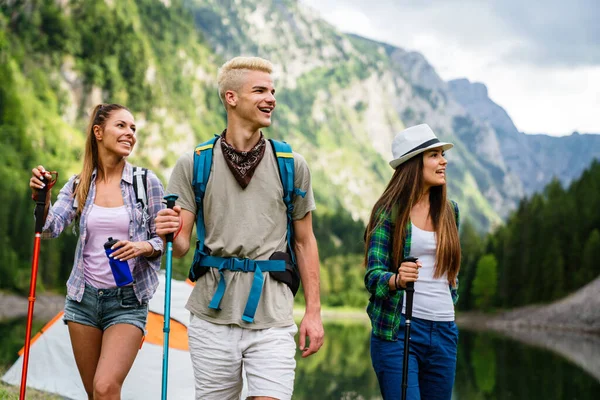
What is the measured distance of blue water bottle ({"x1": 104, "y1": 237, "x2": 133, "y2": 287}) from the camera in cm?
562

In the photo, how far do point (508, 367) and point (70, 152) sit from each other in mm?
105027

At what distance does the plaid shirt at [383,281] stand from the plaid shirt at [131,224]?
5.03 ft

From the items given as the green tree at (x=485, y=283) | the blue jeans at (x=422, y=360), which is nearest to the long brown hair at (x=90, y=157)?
the blue jeans at (x=422, y=360)

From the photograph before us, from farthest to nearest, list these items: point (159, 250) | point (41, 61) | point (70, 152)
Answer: point (41, 61)
point (70, 152)
point (159, 250)

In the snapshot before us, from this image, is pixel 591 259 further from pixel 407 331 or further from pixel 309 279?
→ pixel 309 279

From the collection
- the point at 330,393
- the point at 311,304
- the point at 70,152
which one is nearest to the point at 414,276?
the point at 311,304

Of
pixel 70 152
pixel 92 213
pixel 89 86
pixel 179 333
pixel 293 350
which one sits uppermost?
pixel 89 86

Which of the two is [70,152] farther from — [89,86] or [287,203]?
[287,203]

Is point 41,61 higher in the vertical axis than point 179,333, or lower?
higher

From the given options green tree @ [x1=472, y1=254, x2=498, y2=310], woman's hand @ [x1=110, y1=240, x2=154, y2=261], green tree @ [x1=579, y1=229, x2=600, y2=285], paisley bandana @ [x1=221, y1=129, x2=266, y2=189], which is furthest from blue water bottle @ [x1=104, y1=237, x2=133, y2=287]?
green tree @ [x1=472, y1=254, x2=498, y2=310]

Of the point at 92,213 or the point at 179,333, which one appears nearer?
the point at 92,213

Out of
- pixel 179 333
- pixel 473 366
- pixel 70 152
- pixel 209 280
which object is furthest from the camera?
pixel 70 152

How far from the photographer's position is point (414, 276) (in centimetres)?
532

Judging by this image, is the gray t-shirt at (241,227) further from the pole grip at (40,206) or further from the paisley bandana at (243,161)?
the pole grip at (40,206)
